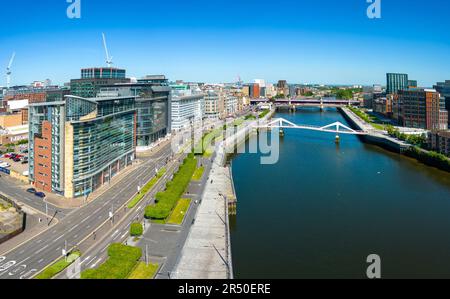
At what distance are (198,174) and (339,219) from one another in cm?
1503

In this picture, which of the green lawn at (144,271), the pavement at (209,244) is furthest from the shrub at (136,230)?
the green lawn at (144,271)

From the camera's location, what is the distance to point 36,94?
8012cm

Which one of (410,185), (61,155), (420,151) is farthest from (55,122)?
(420,151)

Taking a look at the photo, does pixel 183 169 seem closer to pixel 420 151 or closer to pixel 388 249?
pixel 388 249

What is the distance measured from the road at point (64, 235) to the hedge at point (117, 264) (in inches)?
136

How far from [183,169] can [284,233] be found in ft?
48.8

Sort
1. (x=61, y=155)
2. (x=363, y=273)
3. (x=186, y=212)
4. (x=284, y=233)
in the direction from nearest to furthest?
(x=363, y=273) → (x=284, y=233) → (x=186, y=212) → (x=61, y=155)

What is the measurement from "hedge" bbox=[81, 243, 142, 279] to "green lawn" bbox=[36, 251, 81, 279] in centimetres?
174

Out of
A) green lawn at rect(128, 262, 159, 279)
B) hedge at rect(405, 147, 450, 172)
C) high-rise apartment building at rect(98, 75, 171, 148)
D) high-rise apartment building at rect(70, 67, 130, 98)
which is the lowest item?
green lawn at rect(128, 262, 159, 279)

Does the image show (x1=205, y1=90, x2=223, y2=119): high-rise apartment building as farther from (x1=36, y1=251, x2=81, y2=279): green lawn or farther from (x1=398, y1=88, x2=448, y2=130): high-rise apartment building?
(x1=36, y1=251, x2=81, y2=279): green lawn

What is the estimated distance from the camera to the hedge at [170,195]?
77.5 ft

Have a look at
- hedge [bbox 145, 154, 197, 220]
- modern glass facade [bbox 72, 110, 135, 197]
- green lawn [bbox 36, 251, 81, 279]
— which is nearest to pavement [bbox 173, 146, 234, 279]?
hedge [bbox 145, 154, 197, 220]

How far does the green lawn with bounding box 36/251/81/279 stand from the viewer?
1677 cm

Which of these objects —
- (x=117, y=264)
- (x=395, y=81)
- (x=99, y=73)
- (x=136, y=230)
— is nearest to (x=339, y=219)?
(x=136, y=230)
